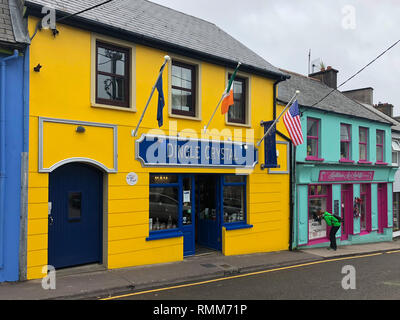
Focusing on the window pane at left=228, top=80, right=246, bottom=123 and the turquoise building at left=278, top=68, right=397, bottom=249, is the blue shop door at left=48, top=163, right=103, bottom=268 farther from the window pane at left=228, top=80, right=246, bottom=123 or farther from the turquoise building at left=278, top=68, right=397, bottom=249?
the turquoise building at left=278, top=68, right=397, bottom=249

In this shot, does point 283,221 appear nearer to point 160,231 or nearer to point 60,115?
point 160,231

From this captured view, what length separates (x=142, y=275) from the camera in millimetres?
8836

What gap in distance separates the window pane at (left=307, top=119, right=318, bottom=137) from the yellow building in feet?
10.1

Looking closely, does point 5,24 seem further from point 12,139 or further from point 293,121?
point 293,121

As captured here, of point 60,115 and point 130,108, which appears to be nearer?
point 60,115

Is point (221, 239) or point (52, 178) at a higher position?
point (52, 178)

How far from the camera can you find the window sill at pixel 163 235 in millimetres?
10086

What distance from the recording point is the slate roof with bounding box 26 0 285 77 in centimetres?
952

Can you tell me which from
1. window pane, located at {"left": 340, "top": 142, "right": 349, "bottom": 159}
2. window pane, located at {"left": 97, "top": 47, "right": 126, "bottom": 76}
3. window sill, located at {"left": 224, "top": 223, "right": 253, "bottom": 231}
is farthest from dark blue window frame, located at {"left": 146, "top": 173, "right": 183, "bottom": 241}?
window pane, located at {"left": 340, "top": 142, "right": 349, "bottom": 159}

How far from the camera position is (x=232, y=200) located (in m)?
12.5

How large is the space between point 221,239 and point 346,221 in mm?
8727
